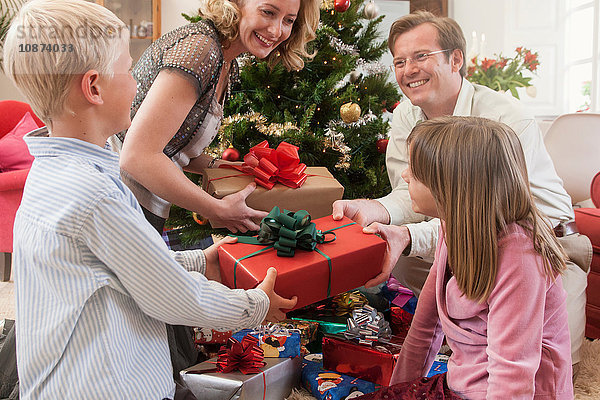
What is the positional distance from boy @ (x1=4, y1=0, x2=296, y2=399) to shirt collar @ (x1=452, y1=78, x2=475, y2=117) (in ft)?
4.20

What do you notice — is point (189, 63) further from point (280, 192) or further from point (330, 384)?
point (330, 384)

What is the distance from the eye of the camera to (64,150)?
96 centimetres

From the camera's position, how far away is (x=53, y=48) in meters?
0.92

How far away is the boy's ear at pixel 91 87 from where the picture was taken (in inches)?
37.4

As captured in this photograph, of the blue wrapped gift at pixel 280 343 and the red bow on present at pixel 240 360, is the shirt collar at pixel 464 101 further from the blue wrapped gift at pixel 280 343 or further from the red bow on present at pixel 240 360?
the red bow on present at pixel 240 360

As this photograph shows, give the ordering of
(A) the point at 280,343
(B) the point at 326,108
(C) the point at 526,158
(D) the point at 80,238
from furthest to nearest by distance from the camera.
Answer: (B) the point at 326,108 < (C) the point at 526,158 < (A) the point at 280,343 < (D) the point at 80,238

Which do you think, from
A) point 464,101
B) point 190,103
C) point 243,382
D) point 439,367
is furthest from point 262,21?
point 439,367

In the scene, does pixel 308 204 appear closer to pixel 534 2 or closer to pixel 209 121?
pixel 209 121

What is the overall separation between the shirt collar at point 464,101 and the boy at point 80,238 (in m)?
1.28

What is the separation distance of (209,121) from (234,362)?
74 centimetres

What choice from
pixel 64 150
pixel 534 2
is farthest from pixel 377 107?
pixel 534 2

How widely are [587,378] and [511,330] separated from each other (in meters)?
1.14

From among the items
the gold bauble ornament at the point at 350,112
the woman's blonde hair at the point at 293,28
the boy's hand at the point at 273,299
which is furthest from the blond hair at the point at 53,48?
the gold bauble ornament at the point at 350,112

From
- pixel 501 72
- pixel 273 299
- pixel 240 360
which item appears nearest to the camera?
pixel 273 299
